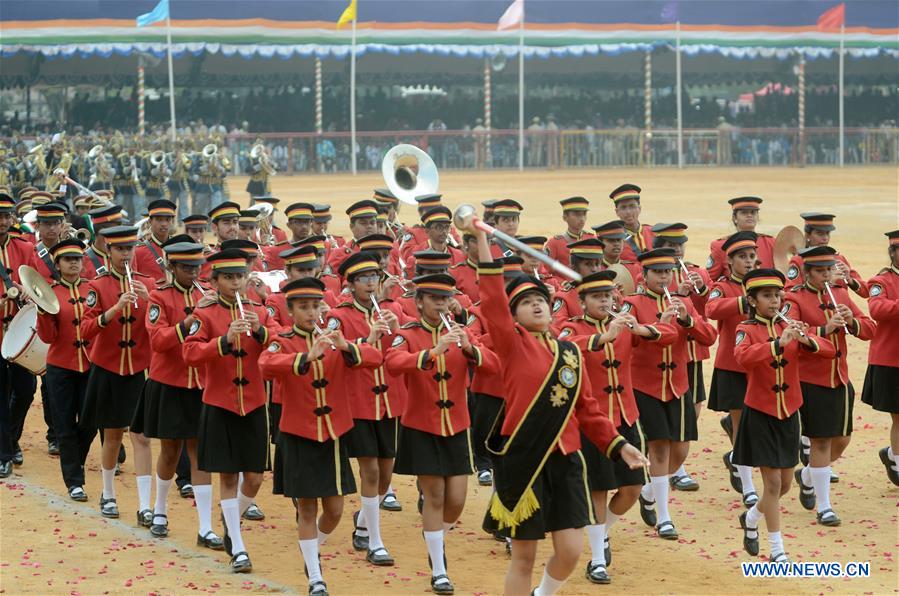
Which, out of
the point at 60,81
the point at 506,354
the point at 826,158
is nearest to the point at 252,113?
the point at 60,81

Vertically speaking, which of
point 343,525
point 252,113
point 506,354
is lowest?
point 343,525

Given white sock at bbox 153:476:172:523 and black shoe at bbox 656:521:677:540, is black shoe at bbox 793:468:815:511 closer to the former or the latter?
black shoe at bbox 656:521:677:540

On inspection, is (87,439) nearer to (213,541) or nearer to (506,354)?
(213,541)

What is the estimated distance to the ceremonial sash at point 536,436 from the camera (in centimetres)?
755

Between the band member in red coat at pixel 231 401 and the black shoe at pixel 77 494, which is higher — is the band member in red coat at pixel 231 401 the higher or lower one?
the higher one

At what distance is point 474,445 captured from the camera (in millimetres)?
10875

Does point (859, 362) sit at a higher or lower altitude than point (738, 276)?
lower

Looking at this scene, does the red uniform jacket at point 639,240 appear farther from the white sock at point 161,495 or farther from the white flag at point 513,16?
the white flag at point 513,16

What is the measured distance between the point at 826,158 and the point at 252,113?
19.2m

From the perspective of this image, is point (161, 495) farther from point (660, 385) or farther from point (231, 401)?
point (660, 385)

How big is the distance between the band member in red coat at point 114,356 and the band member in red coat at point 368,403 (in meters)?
1.91

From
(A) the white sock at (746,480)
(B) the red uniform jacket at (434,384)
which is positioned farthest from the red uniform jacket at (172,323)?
(A) the white sock at (746,480)

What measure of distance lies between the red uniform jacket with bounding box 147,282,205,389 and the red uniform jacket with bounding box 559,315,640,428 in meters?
2.69

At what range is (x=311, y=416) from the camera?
8898 mm
